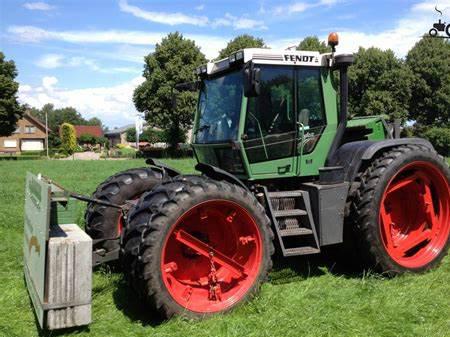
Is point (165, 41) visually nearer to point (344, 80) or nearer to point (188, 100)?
point (188, 100)

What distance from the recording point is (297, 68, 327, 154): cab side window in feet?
18.4

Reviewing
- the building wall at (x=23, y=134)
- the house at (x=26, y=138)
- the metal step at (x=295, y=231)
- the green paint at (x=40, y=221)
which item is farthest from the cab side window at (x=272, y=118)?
the building wall at (x=23, y=134)

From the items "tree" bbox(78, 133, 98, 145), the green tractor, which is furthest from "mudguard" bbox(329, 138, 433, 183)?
"tree" bbox(78, 133, 98, 145)

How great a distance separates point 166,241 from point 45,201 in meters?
1.02

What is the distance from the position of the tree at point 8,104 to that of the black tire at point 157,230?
144ft

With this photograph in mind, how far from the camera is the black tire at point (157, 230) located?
13.5 feet

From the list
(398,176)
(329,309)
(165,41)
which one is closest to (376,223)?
(398,176)

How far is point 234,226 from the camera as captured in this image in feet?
15.8

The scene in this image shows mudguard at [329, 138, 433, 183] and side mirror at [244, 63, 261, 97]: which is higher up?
side mirror at [244, 63, 261, 97]

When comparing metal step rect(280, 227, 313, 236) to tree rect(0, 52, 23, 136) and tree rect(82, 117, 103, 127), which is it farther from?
tree rect(82, 117, 103, 127)

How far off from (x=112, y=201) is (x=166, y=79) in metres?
36.1

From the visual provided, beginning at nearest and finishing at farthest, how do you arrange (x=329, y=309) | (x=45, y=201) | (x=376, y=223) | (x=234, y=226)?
(x=45, y=201) → (x=329, y=309) → (x=234, y=226) → (x=376, y=223)

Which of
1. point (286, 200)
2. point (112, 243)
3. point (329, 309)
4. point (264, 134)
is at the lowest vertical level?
point (329, 309)

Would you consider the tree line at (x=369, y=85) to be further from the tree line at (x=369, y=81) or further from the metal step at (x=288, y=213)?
the metal step at (x=288, y=213)
